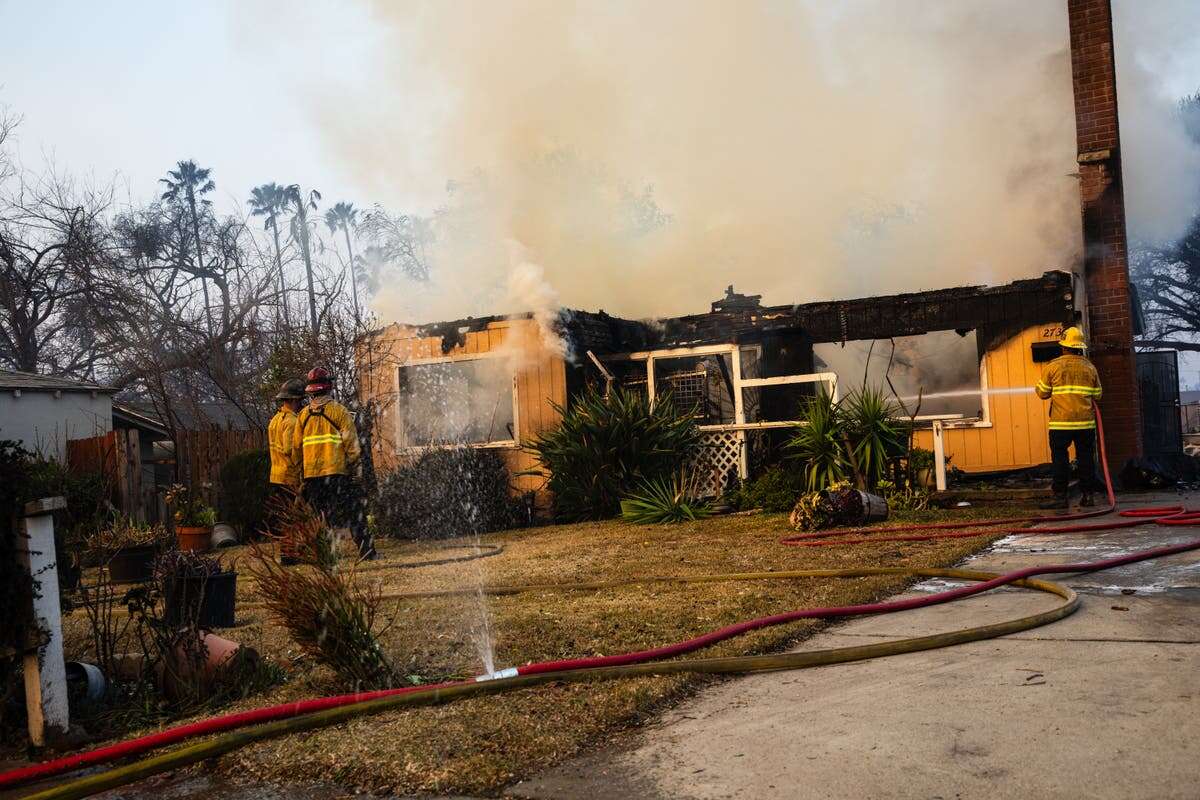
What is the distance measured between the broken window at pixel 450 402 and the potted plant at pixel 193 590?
27.3 feet

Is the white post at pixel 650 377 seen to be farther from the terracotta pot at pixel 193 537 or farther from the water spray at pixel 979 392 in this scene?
the terracotta pot at pixel 193 537

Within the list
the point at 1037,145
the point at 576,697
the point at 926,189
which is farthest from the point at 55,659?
the point at 926,189

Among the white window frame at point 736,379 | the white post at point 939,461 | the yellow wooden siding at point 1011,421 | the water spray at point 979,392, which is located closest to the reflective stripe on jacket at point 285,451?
the white window frame at point 736,379

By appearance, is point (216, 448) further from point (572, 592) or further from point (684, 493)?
point (572, 592)

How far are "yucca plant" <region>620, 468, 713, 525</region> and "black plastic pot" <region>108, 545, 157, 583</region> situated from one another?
5.26 m

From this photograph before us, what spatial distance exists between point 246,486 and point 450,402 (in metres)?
3.06

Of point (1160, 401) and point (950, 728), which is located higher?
point (1160, 401)

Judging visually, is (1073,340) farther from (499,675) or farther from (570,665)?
(499,675)

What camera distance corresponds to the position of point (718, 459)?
13141mm

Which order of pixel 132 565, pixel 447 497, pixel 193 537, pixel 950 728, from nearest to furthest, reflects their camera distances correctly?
1. pixel 950 728
2. pixel 132 565
3. pixel 193 537
4. pixel 447 497

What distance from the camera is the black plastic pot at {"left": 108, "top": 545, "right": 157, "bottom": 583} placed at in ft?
28.3

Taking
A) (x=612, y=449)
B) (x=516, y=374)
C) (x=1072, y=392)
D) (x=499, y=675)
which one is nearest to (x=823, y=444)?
(x=612, y=449)

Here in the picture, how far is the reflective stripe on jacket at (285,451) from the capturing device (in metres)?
9.40

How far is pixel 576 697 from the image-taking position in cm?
383
